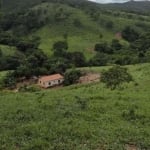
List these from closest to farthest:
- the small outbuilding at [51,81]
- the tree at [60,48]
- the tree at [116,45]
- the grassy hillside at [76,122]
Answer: the grassy hillside at [76,122], the small outbuilding at [51,81], the tree at [60,48], the tree at [116,45]

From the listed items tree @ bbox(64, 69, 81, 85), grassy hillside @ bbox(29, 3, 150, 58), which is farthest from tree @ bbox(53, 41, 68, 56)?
tree @ bbox(64, 69, 81, 85)

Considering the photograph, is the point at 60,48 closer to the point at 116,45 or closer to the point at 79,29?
the point at 116,45

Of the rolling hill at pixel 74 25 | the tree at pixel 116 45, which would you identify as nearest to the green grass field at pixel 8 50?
the rolling hill at pixel 74 25

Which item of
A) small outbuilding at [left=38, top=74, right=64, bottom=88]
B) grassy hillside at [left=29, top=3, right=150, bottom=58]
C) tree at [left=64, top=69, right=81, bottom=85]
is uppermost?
tree at [left=64, top=69, right=81, bottom=85]

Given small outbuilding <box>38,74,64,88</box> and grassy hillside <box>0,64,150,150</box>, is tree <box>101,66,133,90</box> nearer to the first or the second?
grassy hillside <box>0,64,150,150</box>

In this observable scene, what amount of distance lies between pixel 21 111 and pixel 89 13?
132466 mm

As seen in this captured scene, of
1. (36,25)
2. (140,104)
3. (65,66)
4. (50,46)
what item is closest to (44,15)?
(36,25)

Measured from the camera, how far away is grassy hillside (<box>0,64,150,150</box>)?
50.7ft

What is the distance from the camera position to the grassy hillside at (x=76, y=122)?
15452mm

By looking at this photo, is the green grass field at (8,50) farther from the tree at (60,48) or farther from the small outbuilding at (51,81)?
the small outbuilding at (51,81)

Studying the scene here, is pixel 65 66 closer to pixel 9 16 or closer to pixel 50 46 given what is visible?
pixel 50 46

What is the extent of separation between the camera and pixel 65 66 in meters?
73.9

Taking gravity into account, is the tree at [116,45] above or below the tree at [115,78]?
below

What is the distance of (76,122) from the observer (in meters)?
18.0
